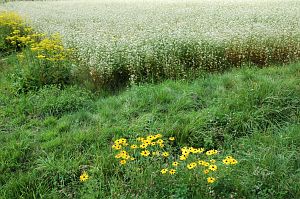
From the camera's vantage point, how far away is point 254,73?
5.69 m

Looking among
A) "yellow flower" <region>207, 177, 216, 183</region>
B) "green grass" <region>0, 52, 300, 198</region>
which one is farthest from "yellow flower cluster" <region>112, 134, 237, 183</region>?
"green grass" <region>0, 52, 300, 198</region>

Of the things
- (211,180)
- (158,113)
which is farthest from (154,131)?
(211,180)

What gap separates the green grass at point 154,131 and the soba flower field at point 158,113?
1cm

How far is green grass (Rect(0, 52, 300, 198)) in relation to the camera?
3.09 meters

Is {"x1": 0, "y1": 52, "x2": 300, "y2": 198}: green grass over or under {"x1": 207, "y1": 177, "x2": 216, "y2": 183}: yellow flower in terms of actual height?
under

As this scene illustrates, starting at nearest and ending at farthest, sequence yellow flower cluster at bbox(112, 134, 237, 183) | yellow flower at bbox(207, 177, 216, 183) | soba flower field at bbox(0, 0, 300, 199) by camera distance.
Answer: yellow flower at bbox(207, 177, 216, 183) < yellow flower cluster at bbox(112, 134, 237, 183) < soba flower field at bbox(0, 0, 300, 199)

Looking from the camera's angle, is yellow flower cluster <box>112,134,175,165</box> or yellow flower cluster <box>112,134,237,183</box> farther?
yellow flower cluster <box>112,134,175,165</box>

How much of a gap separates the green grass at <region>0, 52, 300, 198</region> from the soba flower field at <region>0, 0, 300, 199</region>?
0.05ft

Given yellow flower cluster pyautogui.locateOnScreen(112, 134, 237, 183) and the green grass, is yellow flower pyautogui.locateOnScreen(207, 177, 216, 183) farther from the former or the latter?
the green grass

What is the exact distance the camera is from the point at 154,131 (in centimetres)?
416

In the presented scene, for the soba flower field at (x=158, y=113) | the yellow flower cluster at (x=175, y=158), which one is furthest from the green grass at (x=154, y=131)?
the yellow flower cluster at (x=175, y=158)

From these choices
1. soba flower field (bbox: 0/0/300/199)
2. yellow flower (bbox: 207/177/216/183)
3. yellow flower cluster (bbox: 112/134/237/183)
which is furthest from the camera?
soba flower field (bbox: 0/0/300/199)

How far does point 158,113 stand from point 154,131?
52 cm

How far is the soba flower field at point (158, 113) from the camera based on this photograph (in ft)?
10.3
